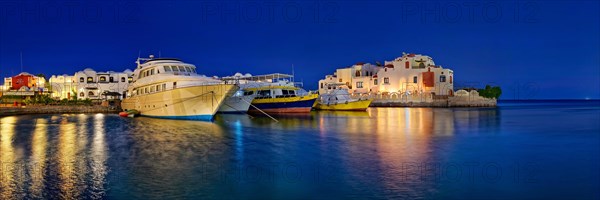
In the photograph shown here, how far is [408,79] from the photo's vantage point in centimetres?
7050

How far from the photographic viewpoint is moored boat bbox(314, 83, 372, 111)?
1895 inches

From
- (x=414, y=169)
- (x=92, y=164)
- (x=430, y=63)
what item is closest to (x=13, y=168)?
(x=92, y=164)

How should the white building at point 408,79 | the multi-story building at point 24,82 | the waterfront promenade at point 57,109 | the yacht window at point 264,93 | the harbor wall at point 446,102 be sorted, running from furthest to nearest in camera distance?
the multi-story building at point 24,82
the white building at point 408,79
the harbor wall at point 446,102
the yacht window at point 264,93
the waterfront promenade at point 57,109

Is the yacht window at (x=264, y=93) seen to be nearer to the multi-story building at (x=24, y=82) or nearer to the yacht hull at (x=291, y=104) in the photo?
the yacht hull at (x=291, y=104)

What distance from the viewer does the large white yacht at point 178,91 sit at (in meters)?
27.5

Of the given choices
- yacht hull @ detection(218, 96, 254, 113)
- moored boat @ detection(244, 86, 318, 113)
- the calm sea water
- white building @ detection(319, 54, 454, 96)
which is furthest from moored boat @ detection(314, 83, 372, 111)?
the calm sea water

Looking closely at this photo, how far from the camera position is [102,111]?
4794cm

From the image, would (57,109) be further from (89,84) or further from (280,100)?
(280,100)

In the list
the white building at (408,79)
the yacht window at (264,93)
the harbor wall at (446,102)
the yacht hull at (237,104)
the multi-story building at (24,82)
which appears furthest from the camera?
the multi-story building at (24,82)

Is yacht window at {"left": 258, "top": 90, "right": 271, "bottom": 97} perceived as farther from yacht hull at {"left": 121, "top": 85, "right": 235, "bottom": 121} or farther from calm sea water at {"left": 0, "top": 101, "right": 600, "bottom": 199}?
calm sea water at {"left": 0, "top": 101, "right": 600, "bottom": 199}

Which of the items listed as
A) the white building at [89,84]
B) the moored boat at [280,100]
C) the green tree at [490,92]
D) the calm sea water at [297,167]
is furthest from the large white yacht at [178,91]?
the green tree at [490,92]

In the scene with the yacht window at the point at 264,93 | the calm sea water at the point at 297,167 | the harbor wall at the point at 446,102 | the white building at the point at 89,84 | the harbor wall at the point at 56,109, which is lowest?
the calm sea water at the point at 297,167

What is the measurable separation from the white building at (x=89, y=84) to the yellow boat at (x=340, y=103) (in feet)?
119

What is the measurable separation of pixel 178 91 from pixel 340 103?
2561 centimetres
